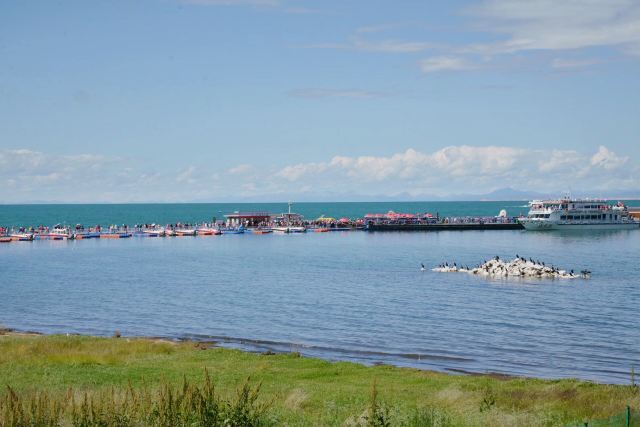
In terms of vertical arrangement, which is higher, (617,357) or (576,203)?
(576,203)

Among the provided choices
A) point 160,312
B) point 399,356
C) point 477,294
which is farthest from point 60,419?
point 477,294

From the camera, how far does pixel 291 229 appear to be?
6526 inches

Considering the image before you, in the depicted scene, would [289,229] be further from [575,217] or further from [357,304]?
[357,304]

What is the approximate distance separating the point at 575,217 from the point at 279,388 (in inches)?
5561

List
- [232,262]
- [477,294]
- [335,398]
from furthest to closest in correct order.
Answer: [232,262] < [477,294] < [335,398]

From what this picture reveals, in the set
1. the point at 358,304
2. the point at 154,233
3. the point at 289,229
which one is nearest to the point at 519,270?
the point at 358,304

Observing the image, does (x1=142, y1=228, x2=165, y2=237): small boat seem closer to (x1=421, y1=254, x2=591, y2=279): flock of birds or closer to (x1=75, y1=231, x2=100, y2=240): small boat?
(x1=75, y1=231, x2=100, y2=240): small boat

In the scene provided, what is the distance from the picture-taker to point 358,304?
58.7m

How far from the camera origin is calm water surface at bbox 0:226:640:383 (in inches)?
1581

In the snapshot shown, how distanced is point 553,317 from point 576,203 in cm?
11583

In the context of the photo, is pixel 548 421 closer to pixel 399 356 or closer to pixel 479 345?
pixel 399 356

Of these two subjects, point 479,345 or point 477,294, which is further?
point 477,294

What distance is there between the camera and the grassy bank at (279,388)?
64.5 ft

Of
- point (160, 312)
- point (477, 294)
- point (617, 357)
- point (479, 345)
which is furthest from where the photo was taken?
point (477, 294)
